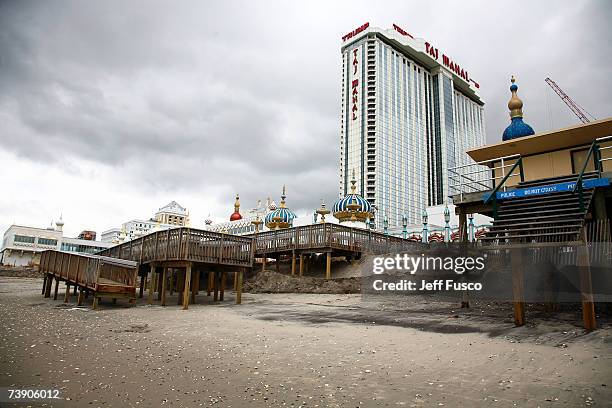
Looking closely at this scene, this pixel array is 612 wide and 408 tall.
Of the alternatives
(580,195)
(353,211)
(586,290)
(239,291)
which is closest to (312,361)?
(586,290)

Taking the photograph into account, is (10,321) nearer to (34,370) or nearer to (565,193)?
(34,370)

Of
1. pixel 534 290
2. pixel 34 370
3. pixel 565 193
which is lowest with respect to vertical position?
pixel 34 370

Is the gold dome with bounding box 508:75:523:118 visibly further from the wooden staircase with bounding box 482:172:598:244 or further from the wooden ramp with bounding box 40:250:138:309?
the wooden ramp with bounding box 40:250:138:309

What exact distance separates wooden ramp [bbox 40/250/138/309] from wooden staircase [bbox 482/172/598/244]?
12.1 metres

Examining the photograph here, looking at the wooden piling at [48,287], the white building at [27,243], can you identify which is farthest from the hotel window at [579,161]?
the white building at [27,243]

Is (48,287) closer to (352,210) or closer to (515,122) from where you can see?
(515,122)

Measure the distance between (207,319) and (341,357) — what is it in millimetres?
5735

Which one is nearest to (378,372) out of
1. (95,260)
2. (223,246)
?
(223,246)

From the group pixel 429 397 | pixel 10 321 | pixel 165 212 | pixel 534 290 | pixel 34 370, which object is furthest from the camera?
pixel 165 212

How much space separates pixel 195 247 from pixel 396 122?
366 ft

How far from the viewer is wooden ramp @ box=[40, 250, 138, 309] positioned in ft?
47.2

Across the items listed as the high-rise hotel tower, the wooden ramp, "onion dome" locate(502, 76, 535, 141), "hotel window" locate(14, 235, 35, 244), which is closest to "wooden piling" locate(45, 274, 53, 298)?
the wooden ramp

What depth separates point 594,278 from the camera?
11742 millimetres

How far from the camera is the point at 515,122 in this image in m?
18.2
